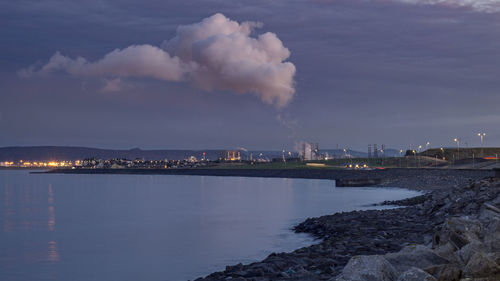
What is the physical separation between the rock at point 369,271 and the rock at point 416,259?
4.97 ft

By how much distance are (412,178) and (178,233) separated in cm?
6916

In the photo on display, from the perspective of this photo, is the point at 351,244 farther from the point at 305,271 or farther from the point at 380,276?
the point at 380,276

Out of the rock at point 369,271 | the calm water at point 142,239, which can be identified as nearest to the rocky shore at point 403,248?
the rock at point 369,271

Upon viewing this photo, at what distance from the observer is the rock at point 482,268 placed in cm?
939

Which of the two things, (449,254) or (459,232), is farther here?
(459,232)

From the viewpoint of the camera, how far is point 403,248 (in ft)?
43.8


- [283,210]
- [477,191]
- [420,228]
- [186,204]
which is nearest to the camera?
[420,228]

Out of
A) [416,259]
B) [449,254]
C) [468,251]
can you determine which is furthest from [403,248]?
[468,251]

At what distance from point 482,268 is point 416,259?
2.20 metres

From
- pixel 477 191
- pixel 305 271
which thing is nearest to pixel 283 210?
pixel 477 191

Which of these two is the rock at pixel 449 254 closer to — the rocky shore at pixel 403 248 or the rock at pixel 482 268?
the rocky shore at pixel 403 248

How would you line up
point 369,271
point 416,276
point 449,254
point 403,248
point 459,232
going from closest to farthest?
point 416,276
point 369,271
point 449,254
point 459,232
point 403,248

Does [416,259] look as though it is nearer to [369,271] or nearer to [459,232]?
[369,271]

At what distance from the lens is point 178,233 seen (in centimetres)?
3778
